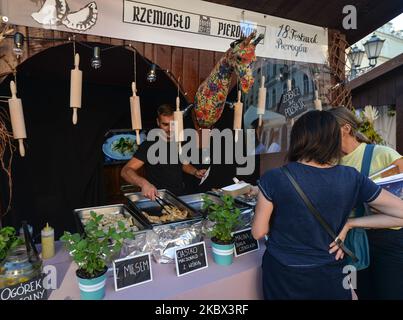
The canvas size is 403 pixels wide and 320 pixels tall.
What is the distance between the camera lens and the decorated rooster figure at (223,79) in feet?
6.46

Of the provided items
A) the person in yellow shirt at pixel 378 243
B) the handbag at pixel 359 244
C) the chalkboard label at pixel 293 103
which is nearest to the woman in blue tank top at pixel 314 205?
the handbag at pixel 359 244

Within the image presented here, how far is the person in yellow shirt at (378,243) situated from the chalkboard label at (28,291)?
1.71 metres

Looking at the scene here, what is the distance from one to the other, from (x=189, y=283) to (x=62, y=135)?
2479 mm

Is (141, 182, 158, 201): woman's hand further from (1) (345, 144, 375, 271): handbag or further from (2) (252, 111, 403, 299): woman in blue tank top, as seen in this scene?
(1) (345, 144, 375, 271): handbag

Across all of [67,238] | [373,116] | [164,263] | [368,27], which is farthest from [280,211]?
[368,27]

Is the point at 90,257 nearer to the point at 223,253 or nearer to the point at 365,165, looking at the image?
the point at 223,253

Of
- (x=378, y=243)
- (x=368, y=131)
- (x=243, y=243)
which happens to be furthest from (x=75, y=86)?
(x=368, y=131)

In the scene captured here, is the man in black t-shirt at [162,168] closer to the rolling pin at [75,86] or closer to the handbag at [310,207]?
the rolling pin at [75,86]

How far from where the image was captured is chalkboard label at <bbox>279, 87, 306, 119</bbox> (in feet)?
11.2

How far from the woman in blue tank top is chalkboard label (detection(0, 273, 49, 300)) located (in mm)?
972

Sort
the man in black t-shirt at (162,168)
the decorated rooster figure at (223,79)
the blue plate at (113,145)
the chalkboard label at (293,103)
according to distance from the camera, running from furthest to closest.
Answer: the blue plate at (113,145) → the chalkboard label at (293,103) → the man in black t-shirt at (162,168) → the decorated rooster figure at (223,79)

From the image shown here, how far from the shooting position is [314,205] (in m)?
1.17


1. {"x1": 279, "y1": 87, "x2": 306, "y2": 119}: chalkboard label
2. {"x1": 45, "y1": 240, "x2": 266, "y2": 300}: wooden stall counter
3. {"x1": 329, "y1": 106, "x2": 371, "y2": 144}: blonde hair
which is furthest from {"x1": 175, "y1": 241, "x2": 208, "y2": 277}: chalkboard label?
{"x1": 279, "y1": 87, "x2": 306, "y2": 119}: chalkboard label

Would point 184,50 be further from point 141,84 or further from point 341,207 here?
point 341,207
